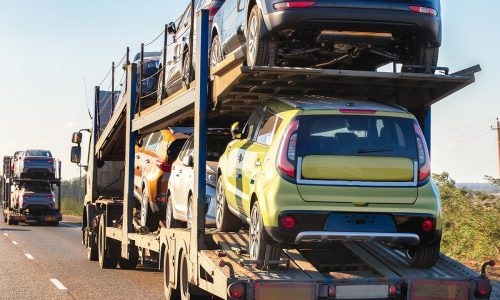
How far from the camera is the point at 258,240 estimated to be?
25.2 ft

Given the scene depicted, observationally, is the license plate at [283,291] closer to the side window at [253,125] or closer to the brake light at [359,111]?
the brake light at [359,111]

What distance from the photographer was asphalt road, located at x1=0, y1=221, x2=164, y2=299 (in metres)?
12.2

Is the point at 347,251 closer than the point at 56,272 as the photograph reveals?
Yes

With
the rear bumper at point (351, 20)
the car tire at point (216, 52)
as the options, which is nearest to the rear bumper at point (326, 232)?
the rear bumper at point (351, 20)

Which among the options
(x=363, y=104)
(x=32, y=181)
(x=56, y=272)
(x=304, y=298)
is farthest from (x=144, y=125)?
(x=32, y=181)

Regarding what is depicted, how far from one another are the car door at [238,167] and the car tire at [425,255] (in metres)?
1.66

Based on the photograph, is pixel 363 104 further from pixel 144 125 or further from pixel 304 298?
pixel 144 125

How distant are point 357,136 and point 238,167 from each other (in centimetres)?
153

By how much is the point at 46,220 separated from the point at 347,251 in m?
37.0

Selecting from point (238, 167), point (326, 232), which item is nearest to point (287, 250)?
point (238, 167)

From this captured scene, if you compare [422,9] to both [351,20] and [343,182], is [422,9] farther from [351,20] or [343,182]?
[343,182]

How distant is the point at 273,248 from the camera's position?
7.62 m

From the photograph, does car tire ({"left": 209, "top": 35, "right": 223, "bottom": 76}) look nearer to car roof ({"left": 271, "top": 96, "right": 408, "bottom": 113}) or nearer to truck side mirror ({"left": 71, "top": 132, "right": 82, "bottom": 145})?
car roof ({"left": 271, "top": 96, "right": 408, "bottom": 113})

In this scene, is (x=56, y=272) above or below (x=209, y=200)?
below
